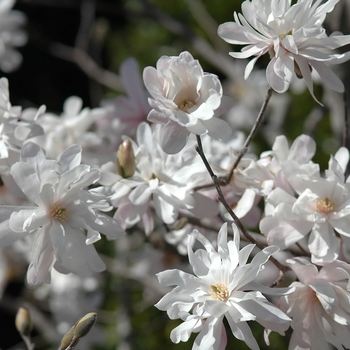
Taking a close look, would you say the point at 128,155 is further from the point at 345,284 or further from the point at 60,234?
the point at 345,284

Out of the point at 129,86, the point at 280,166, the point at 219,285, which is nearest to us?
the point at 219,285

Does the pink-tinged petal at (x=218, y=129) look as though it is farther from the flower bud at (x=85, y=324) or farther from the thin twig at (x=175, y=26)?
the thin twig at (x=175, y=26)

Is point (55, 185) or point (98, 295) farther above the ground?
point (55, 185)

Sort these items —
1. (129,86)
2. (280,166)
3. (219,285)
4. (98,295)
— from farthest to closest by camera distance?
1. (98,295)
2. (129,86)
3. (280,166)
4. (219,285)

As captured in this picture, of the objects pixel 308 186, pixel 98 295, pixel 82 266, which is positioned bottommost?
pixel 98 295

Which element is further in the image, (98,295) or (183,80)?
(98,295)

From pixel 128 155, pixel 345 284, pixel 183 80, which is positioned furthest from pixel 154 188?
pixel 345 284

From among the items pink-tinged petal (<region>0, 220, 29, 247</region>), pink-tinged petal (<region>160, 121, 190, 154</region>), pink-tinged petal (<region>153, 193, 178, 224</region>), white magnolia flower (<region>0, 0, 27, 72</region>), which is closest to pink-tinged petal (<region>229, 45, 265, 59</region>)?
pink-tinged petal (<region>160, 121, 190, 154</region>)
